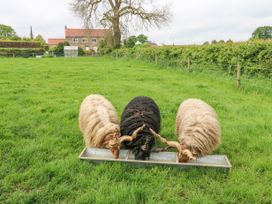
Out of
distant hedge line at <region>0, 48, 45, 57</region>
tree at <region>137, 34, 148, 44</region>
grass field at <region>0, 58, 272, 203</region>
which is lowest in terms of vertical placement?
grass field at <region>0, 58, 272, 203</region>

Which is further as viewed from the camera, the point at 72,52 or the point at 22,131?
the point at 72,52

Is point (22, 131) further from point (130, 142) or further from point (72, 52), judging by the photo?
point (72, 52)

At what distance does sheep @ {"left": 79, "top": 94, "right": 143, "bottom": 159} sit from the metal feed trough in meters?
0.12

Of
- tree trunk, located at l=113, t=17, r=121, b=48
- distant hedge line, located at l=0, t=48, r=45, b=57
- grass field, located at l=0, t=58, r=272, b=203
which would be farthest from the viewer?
distant hedge line, located at l=0, t=48, r=45, b=57

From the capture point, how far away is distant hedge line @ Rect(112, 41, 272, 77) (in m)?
9.83

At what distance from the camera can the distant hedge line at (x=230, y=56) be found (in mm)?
9828

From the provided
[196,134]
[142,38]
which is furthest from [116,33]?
[196,134]

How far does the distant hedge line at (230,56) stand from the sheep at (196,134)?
250 inches

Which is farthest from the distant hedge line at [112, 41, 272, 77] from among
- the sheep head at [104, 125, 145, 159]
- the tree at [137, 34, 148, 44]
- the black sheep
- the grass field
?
the tree at [137, 34, 148, 44]

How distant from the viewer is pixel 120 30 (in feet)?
111

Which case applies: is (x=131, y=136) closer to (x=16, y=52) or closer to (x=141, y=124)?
(x=141, y=124)

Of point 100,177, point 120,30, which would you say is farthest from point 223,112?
point 120,30

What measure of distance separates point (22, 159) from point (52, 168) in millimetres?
597

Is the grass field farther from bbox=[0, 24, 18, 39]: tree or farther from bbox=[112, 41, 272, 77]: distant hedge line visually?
bbox=[0, 24, 18, 39]: tree
